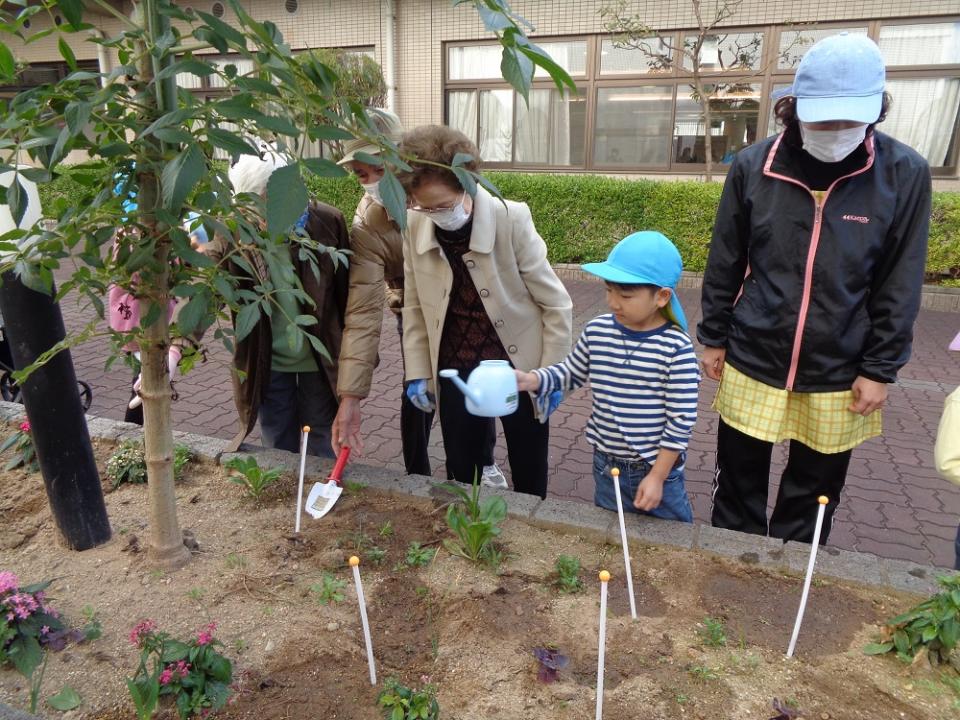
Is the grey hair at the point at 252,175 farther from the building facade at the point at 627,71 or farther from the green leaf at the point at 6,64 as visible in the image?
the building facade at the point at 627,71

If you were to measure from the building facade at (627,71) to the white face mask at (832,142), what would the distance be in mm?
7452

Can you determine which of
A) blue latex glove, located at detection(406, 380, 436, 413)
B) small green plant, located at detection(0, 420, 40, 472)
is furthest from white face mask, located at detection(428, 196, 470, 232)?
small green plant, located at detection(0, 420, 40, 472)

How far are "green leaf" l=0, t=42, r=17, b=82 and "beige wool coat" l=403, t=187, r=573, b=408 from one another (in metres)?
1.43

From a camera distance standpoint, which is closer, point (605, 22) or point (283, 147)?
point (283, 147)

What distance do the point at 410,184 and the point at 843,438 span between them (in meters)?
1.74

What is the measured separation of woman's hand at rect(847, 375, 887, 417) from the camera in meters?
2.28

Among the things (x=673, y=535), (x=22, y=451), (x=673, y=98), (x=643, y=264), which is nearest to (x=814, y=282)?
(x=643, y=264)

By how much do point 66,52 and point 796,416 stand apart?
2411 mm

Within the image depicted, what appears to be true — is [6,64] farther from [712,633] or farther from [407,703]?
[712,633]

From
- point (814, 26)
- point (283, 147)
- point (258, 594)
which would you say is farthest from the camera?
point (814, 26)

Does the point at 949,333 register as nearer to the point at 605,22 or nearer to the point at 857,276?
the point at 857,276

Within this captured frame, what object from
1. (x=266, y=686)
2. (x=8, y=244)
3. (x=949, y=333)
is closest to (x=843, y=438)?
(x=266, y=686)

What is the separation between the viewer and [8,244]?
1539 millimetres

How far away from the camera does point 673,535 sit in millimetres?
2320
